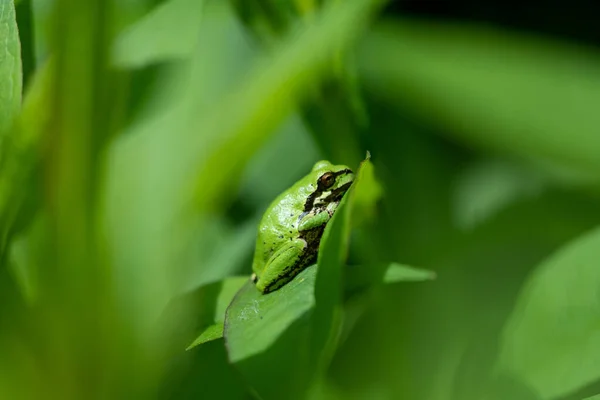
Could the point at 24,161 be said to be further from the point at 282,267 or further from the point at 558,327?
the point at 558,327

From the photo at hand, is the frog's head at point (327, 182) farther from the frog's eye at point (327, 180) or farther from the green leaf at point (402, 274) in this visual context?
the green leaf at point (402, 274)

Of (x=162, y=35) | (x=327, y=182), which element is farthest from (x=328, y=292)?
(x=162, y=35)

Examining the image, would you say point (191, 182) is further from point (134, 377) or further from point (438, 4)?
point (438, 4)

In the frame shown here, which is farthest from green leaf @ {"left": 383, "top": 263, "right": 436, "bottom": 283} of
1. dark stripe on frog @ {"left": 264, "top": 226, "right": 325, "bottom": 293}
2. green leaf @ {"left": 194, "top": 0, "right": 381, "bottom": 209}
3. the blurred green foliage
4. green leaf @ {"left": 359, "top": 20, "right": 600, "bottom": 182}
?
green leaf @ {"left": 359, "top": 20, "right": 600, "bottom": 182}

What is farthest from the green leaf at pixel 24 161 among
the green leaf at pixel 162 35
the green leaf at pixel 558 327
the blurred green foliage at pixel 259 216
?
the green leaf at pixel 558 327

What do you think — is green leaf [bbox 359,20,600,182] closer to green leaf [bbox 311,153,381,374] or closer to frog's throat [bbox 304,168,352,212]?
frog's throat [bbox 304,168,352,212]
